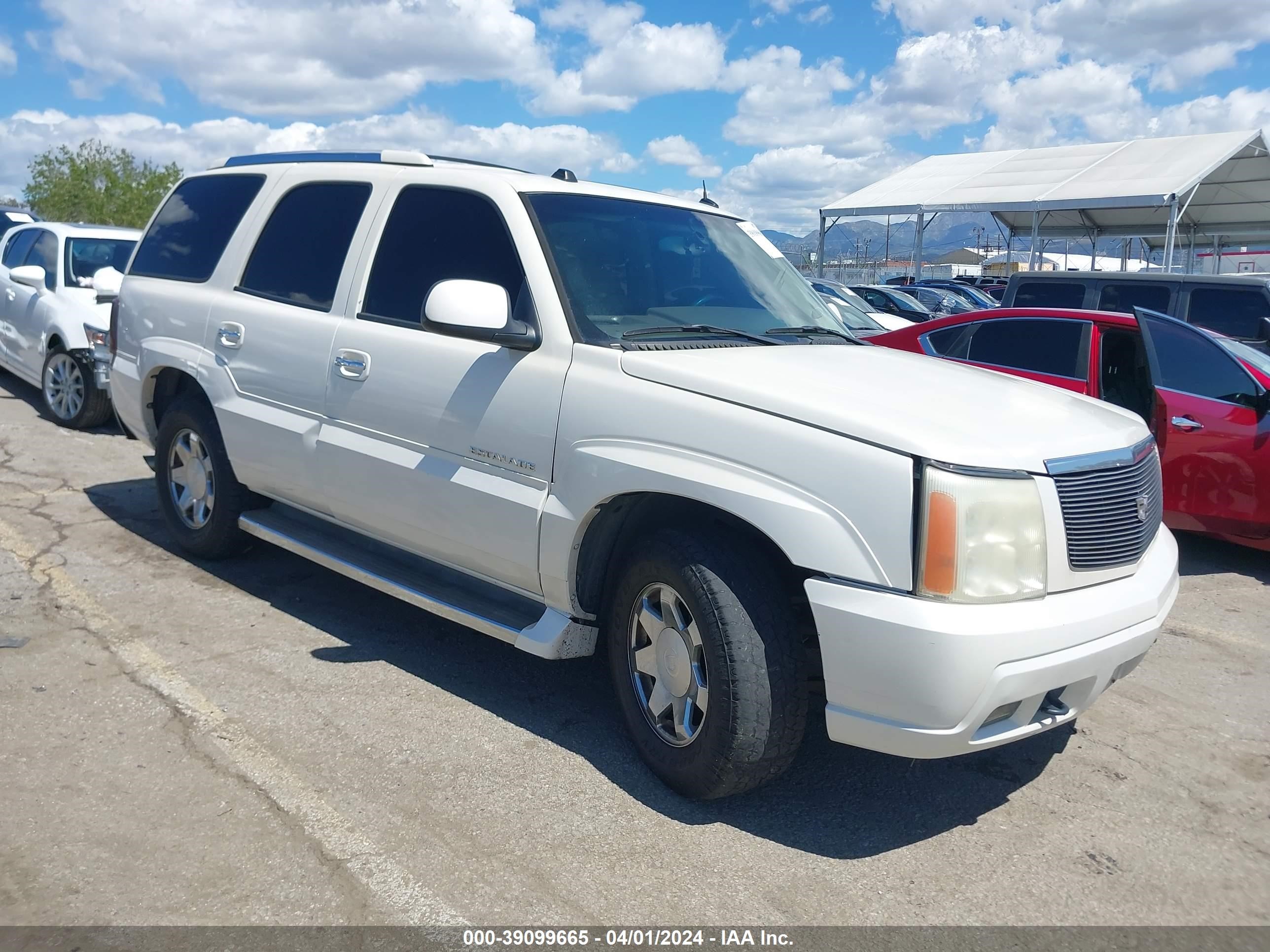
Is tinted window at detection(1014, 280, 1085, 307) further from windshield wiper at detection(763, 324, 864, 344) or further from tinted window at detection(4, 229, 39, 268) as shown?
tinted window at detection(4, 229, 39, 268)

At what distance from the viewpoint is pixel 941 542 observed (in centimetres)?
286

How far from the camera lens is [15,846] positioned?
3.05 metres

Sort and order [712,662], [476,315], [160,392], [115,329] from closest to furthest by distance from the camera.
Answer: [712,662] < [476,315] < [160,392] < [115,329]

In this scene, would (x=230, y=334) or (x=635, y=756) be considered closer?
(x=635, y=756)

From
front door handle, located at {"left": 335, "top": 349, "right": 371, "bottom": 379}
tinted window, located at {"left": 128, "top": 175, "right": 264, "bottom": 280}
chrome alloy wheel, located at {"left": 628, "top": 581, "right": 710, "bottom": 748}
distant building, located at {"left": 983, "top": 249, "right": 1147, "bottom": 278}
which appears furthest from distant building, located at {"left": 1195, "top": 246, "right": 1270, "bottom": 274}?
chrome alloy wheel, located at {"left": 628, "top": 581, "right": 710, "bottom": 748}

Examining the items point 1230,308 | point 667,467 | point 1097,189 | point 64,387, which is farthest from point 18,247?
point 1097,189

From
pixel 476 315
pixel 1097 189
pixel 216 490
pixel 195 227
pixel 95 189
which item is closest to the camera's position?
pixel 476 315

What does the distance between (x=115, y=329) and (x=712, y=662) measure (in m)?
4.43

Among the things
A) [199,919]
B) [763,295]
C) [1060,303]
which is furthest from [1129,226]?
[199,919]

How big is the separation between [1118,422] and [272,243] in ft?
12.5

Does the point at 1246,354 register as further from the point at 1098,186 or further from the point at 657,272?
the point at 1098,186

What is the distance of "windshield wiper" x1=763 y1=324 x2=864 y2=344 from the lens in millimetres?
4207

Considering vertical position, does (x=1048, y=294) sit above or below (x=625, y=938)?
above

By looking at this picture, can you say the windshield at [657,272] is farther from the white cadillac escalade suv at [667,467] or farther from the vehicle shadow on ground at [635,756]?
the vehicle shadow on ground at [635,756]
